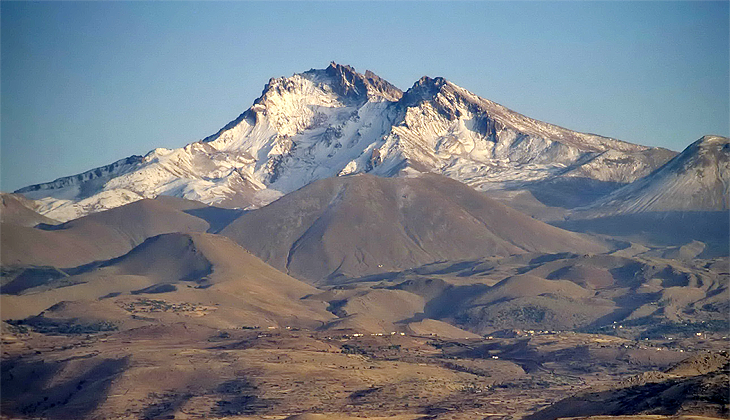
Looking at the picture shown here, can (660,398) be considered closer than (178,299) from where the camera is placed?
Yes

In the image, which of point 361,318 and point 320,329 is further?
point 361,318

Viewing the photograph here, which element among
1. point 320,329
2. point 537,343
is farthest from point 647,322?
point 320,329

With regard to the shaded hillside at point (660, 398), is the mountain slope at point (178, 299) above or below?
above

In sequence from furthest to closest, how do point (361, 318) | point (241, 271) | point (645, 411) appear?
point (241, 271) < point (361, 318) < point (645, 411)

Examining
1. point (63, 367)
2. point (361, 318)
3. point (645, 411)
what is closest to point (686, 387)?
point (645, 411)

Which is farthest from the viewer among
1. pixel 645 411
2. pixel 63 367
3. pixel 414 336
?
pixel 414 336

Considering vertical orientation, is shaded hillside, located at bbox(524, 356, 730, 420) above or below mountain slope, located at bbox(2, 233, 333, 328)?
below

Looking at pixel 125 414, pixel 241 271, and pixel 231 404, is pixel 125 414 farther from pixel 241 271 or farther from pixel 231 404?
pixel 241 271

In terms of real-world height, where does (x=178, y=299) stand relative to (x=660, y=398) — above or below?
above

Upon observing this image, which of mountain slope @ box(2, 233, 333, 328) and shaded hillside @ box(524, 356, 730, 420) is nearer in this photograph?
shaded hillside @ box(524, 356, 730, 420)

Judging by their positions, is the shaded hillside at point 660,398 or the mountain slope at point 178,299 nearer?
the shaded hillside at point 660,398
